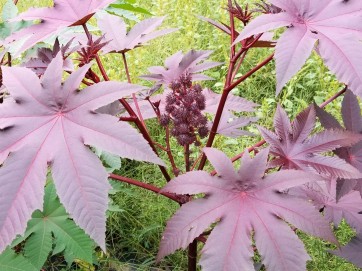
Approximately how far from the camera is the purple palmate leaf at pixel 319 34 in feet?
2.78

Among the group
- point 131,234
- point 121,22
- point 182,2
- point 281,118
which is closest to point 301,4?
point 281,118

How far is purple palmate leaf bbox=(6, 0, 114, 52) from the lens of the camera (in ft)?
3.59

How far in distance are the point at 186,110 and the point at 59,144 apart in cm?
32

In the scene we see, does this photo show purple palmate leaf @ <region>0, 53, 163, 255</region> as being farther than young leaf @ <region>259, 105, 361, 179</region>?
No

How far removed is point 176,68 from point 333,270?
1.08 m

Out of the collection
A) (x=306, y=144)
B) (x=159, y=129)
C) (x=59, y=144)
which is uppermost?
(x=159, y=129)

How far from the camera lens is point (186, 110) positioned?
111cm

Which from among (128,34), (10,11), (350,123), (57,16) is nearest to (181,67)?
(128,34)

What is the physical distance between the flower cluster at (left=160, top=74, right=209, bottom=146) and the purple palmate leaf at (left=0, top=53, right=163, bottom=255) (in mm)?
189

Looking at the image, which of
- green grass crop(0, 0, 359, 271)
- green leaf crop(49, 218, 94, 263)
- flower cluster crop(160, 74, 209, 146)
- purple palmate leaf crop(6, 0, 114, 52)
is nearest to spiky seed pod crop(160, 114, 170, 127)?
flower cluster crop(160, 74, 209, 146)

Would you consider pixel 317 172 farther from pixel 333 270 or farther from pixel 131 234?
pixel 131 234

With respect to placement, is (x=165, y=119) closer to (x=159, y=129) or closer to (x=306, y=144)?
(x=306, y=144)

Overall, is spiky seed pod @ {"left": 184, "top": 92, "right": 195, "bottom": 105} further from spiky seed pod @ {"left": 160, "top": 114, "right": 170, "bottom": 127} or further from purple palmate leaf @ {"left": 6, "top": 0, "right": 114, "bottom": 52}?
purple palmate leaf @ {"left": 6, "top": 0, "right": 114, "bottom": 52}

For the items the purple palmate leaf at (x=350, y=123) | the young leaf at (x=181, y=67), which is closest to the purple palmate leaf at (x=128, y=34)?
the young leaf at (x=181, y=67)
